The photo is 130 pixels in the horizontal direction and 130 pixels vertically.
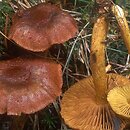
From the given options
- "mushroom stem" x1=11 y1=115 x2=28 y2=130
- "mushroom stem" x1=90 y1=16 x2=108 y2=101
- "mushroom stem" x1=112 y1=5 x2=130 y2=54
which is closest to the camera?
"mushroom stem" x1=112 y1=5 x2=130 y2=54

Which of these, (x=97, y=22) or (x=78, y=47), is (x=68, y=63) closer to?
(x=78, y=47)

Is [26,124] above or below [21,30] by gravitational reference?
below

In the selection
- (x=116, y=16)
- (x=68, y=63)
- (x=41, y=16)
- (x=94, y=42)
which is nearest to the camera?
(x=116, y=16)

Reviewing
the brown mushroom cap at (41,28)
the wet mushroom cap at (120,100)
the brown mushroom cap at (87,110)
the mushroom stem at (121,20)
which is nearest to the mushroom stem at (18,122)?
the brown mushroom cap at (87,110)

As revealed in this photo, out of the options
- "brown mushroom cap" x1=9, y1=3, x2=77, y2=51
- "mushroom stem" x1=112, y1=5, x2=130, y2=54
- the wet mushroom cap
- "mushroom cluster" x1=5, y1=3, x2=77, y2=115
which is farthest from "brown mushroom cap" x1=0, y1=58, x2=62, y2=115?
"mushroom stem" x1=112, y1=5, x2=130, y2=54

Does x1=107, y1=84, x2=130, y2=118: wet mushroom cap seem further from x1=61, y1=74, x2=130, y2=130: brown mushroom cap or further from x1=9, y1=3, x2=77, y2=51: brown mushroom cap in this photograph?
x1=9, y1=3, x2=77, y2=51: brown mushroom cap

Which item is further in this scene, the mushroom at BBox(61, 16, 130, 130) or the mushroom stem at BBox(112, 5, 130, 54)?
the mushroom at BBox(61, 16, 130, 130)

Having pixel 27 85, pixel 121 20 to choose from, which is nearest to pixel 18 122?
pixel 27 85

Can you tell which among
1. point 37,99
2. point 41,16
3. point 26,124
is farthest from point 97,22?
point 26,124
